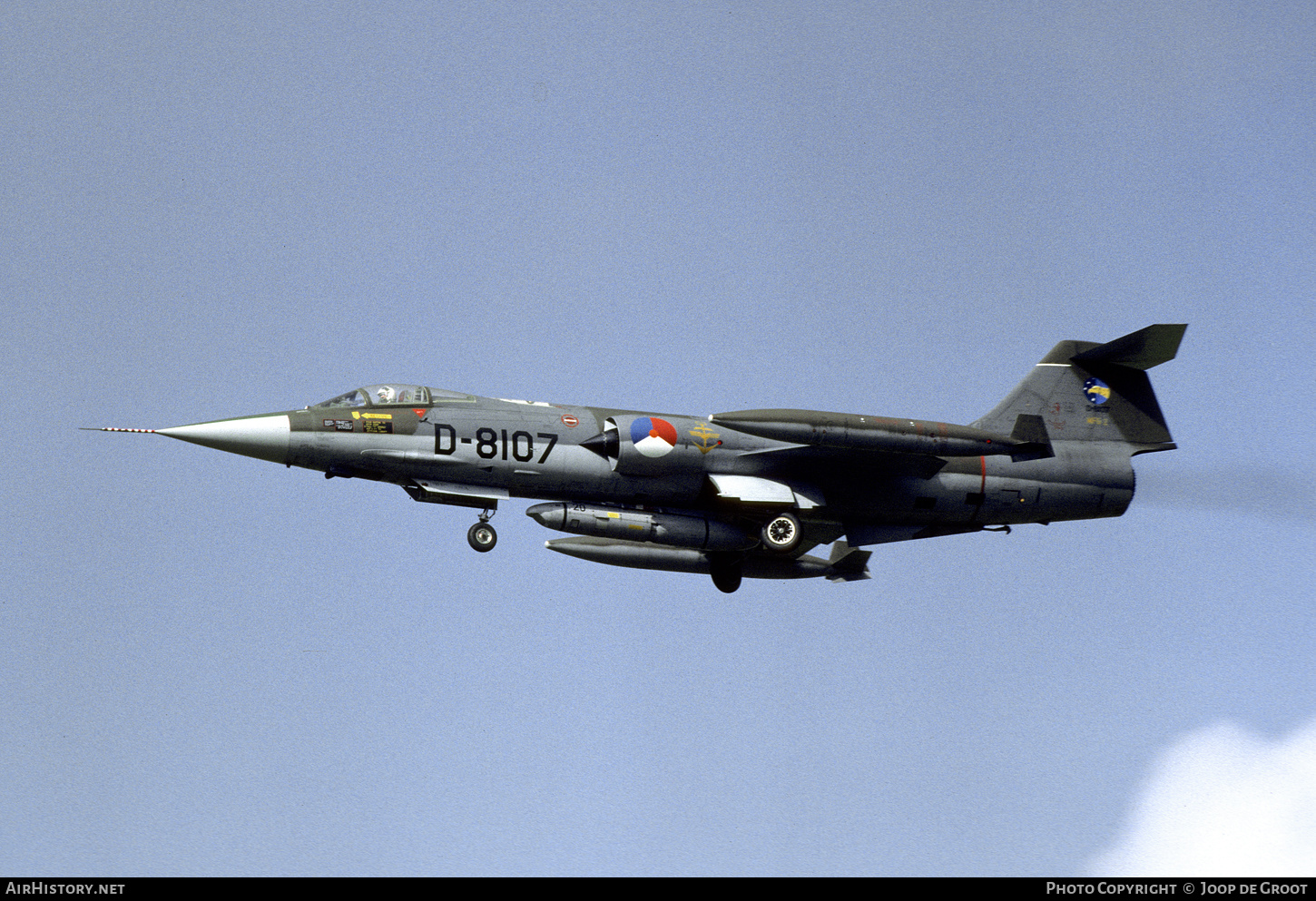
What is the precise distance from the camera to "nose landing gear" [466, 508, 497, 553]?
2809 centimetres

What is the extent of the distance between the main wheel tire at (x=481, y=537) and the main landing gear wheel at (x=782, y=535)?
504 cm

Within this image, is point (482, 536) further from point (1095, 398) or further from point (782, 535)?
point (1095, 398)

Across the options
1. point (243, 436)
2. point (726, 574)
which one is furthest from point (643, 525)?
point (243, 436)

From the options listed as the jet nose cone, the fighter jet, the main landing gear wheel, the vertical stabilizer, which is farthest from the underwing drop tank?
the vertical stabilizer

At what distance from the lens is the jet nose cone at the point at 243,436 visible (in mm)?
27328

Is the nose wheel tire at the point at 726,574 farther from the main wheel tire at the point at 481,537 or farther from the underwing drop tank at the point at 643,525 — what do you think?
the main wheel tire at the point at 481,537

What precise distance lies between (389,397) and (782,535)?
7.52 meters
